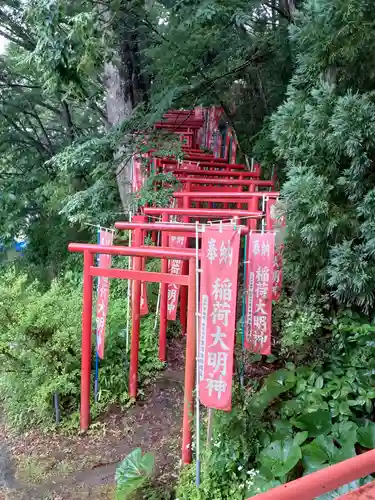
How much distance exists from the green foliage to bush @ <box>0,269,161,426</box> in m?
1.43

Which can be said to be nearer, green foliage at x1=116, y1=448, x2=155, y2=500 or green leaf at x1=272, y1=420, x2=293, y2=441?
green leaf at x1=272, y1=420, x2=293, y2=441

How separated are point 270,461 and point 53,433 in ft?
8.98

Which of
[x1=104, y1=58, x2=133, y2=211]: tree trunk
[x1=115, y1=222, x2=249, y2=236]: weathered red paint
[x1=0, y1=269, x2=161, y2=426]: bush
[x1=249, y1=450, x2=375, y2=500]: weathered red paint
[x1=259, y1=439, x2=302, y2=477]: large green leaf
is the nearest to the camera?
[x1=249, y1=450, x2=375, y2=500]: weathered red paint

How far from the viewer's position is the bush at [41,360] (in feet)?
14.6

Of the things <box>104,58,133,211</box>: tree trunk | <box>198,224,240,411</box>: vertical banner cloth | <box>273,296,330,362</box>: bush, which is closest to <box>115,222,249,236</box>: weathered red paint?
<box>198,224,240,411</box>: vertical banner cloth

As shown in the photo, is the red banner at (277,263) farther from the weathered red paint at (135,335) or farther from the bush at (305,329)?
the weathered red paint at (135,335)

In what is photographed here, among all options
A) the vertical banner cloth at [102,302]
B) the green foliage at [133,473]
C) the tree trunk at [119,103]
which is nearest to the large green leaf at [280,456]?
the green foliage at [133,473]

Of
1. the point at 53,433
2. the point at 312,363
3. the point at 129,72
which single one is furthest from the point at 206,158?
the point at 53,433

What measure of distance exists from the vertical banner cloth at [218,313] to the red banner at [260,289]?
2.89 ft

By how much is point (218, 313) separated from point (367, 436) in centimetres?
134

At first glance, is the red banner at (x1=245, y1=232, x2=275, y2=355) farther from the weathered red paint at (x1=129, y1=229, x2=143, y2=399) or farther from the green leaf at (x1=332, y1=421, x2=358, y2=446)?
the weathered red paint at (x1=129, y1=229, x2=143, y2=399)

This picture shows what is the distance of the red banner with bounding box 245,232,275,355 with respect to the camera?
3896mm

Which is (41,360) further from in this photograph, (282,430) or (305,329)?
(305,329)

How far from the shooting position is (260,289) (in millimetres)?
3943
